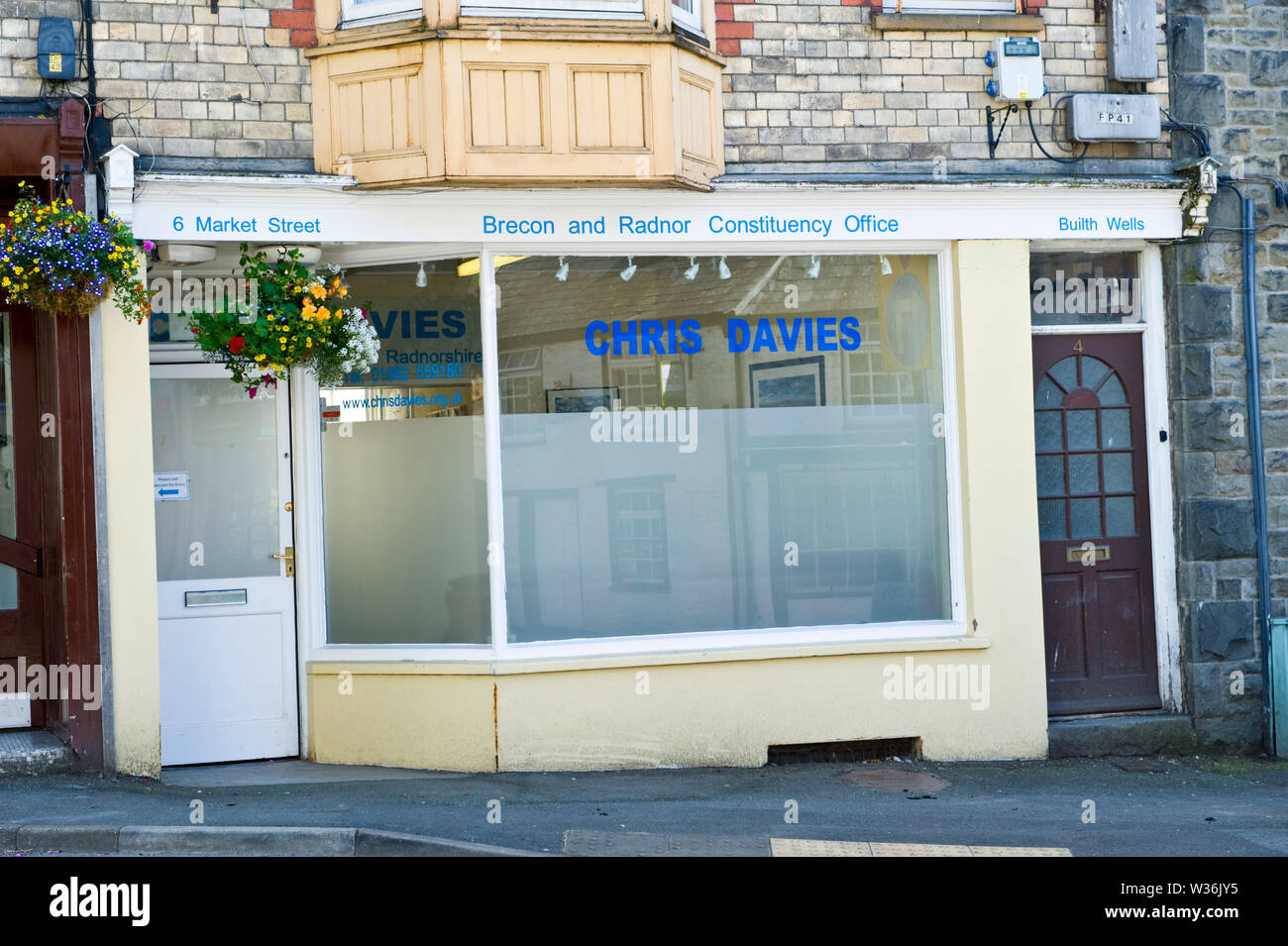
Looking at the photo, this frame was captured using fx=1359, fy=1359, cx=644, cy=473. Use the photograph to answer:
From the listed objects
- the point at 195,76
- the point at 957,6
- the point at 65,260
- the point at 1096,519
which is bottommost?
the point at 1096,519

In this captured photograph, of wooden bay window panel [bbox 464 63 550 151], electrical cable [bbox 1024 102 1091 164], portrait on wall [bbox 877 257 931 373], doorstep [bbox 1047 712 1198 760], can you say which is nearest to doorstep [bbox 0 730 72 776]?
wooden bay window panel [bbox 464 63 550 151]

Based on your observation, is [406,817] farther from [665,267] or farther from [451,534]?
[665,267]

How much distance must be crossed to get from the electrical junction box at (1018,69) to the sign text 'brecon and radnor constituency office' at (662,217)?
61cm

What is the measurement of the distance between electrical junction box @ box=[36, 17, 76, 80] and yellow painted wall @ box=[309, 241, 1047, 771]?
3.63 meters

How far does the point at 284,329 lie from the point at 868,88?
377 centimetres

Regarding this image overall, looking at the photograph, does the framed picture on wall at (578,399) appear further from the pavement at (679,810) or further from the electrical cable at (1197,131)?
the electrical cable at (1197,131)

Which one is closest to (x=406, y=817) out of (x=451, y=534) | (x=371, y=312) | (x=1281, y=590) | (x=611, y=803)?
(x=611, y=803)

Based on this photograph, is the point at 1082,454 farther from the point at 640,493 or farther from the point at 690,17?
the point at 690,17

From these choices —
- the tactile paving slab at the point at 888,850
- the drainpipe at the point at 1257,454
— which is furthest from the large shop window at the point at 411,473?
the drainpipe at the point at 1257,454

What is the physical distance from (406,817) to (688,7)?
4.89 m

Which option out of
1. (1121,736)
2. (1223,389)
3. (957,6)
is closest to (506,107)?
(957,6)

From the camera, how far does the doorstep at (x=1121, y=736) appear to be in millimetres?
8469

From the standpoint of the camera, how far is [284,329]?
7.32m

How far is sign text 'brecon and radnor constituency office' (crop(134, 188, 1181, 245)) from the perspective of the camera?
24.8 feet
